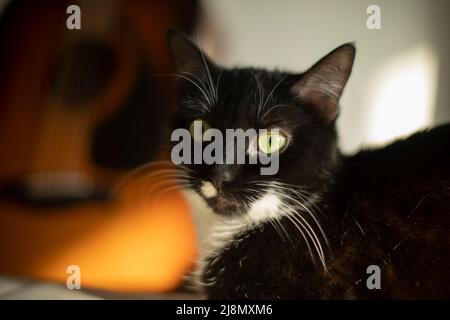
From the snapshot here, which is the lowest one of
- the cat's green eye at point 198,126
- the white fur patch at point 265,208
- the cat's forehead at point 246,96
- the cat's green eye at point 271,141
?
the white fur patch at point 265,208

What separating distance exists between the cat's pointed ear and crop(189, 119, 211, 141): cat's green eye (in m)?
0.12

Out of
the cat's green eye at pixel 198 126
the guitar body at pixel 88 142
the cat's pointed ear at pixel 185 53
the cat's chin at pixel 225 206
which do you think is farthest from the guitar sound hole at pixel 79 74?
the cat's chin at pixel 225 206

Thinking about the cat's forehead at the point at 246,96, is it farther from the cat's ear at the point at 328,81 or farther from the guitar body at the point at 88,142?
the guitar body at the point at 88,142

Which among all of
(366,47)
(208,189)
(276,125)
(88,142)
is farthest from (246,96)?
(88,142)

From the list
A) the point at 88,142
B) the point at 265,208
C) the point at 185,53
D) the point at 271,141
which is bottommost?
the point at 265,208

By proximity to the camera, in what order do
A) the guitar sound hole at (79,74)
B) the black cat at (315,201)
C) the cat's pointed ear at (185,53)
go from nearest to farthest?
1. the black cat at (315,201)
2. the cat's pointed ear at (185,53)
3. the guitar sound hole at (79,74)

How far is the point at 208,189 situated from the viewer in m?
0.69

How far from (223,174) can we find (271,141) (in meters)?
0.11

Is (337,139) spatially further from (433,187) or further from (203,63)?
(203,63)

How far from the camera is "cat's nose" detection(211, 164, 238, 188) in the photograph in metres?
0.65

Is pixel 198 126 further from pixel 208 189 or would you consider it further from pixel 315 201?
pixel 315 201

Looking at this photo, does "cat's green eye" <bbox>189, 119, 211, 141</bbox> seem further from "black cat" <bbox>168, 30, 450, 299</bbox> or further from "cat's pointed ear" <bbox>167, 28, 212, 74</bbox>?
"cat's pointed ear" <bbox>167, 28, 212, 74</bbox>

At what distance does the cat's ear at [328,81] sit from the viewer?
0.65 metres

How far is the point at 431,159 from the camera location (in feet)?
2.27
